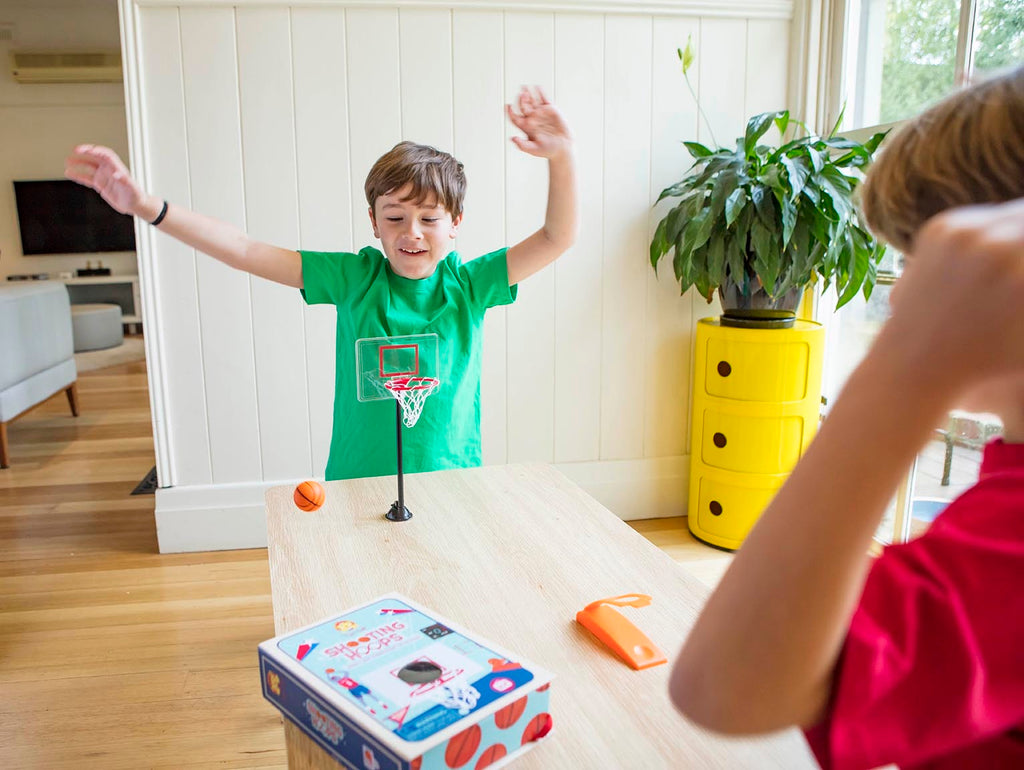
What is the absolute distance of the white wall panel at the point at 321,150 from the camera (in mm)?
2701

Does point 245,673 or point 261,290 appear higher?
point 261,290

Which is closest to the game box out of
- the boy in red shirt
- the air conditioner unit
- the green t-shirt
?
the boy in red shirt

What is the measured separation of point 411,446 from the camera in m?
1.69

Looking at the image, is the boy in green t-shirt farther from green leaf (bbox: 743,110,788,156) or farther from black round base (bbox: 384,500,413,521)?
green leaf (bbox: 743,110,788,156)

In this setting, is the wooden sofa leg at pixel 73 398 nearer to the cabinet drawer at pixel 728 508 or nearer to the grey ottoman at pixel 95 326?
the grey ottoman at pixel 95 326

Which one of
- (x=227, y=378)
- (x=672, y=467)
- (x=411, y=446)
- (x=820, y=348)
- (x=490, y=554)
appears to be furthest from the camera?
(x=672, y=467)

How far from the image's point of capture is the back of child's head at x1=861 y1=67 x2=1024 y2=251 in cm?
46

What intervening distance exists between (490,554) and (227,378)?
1947mm

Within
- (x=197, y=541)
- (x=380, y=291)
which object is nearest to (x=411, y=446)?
(x=380, y=291)

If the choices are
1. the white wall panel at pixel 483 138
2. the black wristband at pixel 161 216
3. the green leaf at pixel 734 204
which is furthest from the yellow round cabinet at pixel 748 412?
the black wristband at pixel 161 216

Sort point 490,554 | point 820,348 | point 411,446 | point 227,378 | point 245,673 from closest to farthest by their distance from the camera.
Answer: point 490,554, point 411,446, point 245,673, point 820,348, point 227,378

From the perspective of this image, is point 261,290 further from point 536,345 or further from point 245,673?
point 245,673

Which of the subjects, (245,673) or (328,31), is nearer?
(245,673)

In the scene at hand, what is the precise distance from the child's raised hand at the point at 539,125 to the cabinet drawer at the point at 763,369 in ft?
4.95
